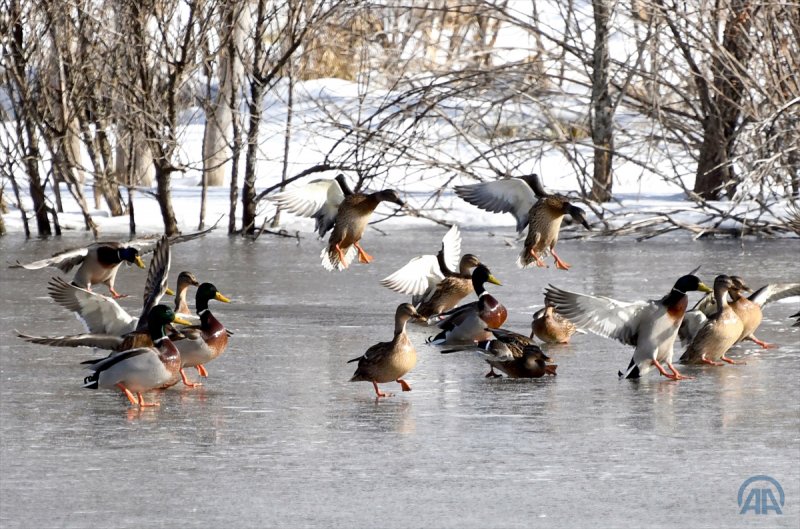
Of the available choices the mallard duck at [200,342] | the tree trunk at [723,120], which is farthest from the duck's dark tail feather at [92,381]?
the tree trunk at [723,120]

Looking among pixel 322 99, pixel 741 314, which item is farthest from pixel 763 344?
pixel 322 99

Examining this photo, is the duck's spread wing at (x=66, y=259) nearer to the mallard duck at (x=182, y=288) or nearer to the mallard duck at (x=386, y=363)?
the mallard duck at (x=182, y=288)

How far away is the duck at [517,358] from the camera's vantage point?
6.89 metres

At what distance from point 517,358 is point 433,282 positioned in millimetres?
2760

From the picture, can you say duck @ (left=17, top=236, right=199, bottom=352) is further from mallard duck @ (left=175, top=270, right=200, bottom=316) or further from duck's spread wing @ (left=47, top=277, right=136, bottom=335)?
mallard duck @ (left=175, top=270, right=200, bottom=316)

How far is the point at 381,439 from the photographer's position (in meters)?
5.51

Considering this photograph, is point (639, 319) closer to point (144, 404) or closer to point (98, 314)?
point (144, 404)

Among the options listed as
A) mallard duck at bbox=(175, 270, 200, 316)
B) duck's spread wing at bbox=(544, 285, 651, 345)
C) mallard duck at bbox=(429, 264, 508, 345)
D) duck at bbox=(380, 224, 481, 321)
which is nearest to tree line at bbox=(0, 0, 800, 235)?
duck at bbox=(380, 224, 481, 321)

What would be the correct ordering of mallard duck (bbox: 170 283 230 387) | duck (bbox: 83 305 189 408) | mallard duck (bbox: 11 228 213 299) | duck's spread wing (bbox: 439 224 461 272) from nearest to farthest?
duck (bbox: 83 305 189 408) < mallard duck (bbox: 170 283 230 387) < mallard duck (bbox: 11 228 213 299) < duck's spread wing (bbox: 439 224 461 272)

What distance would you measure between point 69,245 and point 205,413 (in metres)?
7.73

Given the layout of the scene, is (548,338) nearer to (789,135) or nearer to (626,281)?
(626,281)

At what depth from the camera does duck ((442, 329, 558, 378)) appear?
271 inches

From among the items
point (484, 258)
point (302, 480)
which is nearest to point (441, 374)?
point (302, 480)

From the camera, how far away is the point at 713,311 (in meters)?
8.09
